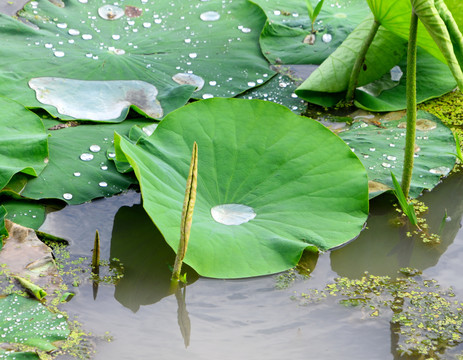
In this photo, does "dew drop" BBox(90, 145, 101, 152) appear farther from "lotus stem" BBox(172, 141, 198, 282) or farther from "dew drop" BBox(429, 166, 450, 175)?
"dew drop" BBox(429, 166, 450, 175)

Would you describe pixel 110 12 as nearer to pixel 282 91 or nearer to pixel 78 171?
pixel 282 91

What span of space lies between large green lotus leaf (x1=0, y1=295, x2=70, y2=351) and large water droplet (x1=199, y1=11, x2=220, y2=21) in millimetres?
1753

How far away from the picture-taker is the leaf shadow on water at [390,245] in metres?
1.76

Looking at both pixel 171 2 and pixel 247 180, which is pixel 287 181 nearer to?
pixel 247 180

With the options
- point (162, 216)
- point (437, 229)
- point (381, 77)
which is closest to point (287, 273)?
point (162, 216)

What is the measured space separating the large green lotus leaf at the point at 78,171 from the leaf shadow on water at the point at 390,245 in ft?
2.54

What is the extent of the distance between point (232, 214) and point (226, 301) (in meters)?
0.27

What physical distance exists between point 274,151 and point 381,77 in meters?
0.90

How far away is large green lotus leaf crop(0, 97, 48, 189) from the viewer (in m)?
1.83

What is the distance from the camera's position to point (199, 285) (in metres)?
1.63

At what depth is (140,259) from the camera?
1.70m

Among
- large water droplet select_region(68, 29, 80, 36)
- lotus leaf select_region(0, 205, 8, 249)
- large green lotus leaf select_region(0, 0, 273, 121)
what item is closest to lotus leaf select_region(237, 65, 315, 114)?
large green lotus leaf select_region(0, 0, 273, 121)

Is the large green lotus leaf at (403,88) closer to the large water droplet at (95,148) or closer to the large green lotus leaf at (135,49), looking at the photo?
the large green lotus leaf at (135,49)

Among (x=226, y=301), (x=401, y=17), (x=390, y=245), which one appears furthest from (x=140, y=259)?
(x=401, y=17)
